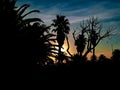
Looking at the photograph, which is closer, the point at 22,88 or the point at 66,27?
the point at 22,88

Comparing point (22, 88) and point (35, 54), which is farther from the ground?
point (35, 54)

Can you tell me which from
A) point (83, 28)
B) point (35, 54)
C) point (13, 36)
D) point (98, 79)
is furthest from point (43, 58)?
point (83, 28)

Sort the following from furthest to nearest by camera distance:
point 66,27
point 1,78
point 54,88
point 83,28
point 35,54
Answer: point 66,27, point 83,28, point 35,54, point 54,88, point 1,78

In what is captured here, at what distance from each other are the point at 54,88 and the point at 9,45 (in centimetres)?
275

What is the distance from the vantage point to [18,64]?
37.1ft

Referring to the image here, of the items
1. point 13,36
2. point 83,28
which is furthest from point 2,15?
point 83,28

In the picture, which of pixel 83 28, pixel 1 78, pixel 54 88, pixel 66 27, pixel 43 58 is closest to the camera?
pixel 1 78

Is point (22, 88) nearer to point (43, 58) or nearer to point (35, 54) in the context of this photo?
point (35, 54)

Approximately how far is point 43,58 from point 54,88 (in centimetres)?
246

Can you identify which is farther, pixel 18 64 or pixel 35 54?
pixel 35 54

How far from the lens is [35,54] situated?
12.4 meters

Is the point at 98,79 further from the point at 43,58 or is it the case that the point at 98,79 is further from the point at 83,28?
the point at 83,28

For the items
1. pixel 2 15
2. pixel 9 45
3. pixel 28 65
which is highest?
pixel 2 15

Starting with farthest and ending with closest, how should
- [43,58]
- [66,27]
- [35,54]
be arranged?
[66,27]
[43,58]
[35,54]
